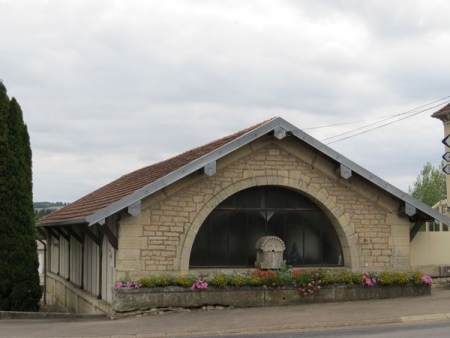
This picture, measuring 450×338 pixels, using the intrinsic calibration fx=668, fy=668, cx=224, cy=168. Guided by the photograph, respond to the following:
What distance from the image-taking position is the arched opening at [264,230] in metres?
15.2

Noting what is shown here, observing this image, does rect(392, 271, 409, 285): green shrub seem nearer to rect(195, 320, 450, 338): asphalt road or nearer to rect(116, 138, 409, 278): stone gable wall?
rect(116, 138, 409, 278): stone gable wall

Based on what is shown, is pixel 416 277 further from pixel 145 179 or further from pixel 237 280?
pixel 145 179

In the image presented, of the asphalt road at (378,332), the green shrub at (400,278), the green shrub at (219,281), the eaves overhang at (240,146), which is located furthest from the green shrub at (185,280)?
the green shrub at (400,278)

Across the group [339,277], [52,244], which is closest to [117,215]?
[339,277]

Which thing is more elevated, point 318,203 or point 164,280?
point 318,203

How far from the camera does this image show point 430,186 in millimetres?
57094

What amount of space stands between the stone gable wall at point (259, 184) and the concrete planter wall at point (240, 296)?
48 centimetres

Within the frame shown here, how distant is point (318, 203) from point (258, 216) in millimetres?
1471

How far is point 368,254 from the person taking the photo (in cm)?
1589

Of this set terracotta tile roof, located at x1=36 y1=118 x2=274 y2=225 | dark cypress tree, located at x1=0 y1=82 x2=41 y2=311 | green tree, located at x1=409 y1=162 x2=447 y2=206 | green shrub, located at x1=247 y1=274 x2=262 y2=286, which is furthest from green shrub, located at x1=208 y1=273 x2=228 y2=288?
green tree, located at x1=409 y1=162 x2=447 y2=206

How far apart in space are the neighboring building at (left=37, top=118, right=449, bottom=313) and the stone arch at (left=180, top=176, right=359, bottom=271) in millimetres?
23

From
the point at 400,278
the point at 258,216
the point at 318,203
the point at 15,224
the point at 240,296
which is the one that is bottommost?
the point at 240,296

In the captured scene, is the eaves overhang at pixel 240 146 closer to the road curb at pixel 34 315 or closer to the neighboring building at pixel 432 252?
the neighboring building at pixel 432 252

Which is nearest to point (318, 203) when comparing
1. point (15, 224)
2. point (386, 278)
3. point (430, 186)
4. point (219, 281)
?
point (386, 278)
